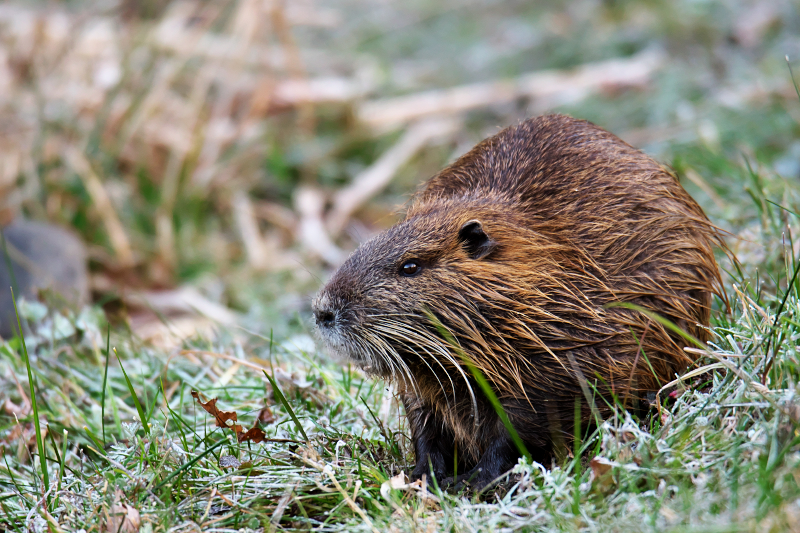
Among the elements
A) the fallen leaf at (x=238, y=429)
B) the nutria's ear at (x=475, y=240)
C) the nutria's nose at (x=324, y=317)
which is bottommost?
the fallen leaf at (x=238, y=429)

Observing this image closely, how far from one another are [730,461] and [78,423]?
8.34 feet

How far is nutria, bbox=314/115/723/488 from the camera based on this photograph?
2.67m

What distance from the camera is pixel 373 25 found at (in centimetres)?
1269

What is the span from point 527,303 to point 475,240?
11.3 inches

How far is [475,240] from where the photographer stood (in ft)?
9.25

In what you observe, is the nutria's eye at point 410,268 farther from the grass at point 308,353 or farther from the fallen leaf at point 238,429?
the fallen leaf at point 238,429

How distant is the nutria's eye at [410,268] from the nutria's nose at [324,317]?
289 mm

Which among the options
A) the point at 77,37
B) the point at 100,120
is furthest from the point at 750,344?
the point at 77,37

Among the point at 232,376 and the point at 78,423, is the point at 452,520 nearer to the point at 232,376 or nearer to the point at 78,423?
the point at 232,376

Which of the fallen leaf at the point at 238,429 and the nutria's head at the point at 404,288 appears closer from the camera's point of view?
the nutria's head at the point at 404,288

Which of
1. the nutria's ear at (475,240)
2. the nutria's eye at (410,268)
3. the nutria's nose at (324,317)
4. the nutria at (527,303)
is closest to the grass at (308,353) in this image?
the nutria at (527,303)

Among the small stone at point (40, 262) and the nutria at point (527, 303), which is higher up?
the nutria at point (527, 303)

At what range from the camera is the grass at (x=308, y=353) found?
229 cm

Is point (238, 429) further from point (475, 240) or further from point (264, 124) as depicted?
point (264, 124)
